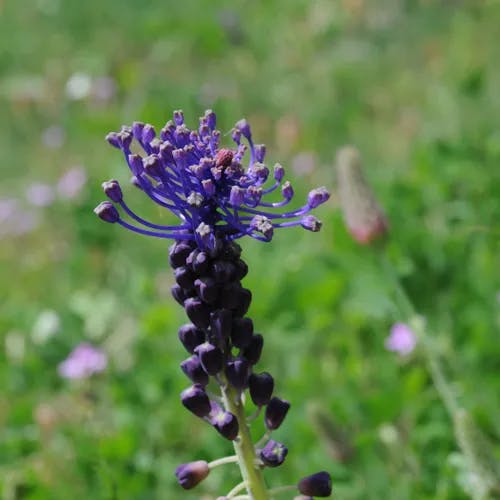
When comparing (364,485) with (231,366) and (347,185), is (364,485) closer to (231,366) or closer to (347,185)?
(347,185)

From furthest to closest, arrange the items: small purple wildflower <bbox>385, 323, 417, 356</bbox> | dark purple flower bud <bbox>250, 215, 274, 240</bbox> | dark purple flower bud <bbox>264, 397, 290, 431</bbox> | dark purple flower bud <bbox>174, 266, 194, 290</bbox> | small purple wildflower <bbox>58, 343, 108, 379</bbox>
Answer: small purple wildflower <bbox>58, 343, 108, 379</bbox>
small purple wildflower <bbox>385, 323, 417, 356</bbox>
dark purple flower bud <bbox>264, 397, 290, 431</bbox>
dark purple flower bud <bbox>174, 266, 194, 290</bbox>
dark purple flower bud <bbox>250, 215, 274, 240</bbox>

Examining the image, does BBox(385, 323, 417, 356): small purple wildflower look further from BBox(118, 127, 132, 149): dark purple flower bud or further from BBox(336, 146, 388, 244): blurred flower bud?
BBox(118, 127, 132, 149): dark purple flower bud

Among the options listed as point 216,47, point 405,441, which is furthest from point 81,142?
point 405,441

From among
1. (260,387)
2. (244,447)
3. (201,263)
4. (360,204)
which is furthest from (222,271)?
(360,204)

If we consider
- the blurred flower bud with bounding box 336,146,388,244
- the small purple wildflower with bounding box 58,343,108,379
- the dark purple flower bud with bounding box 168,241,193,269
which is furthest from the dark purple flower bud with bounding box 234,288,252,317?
the small purple wildflower with bounding box 58,343,108,379

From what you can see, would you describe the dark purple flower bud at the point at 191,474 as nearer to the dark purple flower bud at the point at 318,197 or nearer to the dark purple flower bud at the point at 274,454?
the dark purple flower bud at the point at 274,454

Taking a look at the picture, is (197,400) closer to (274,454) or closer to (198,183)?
(274,454)

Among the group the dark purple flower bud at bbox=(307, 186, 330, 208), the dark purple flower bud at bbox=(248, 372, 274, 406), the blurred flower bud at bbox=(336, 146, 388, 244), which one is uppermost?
the blurred flower bud at bbox=(336, 146, 388, 244)
